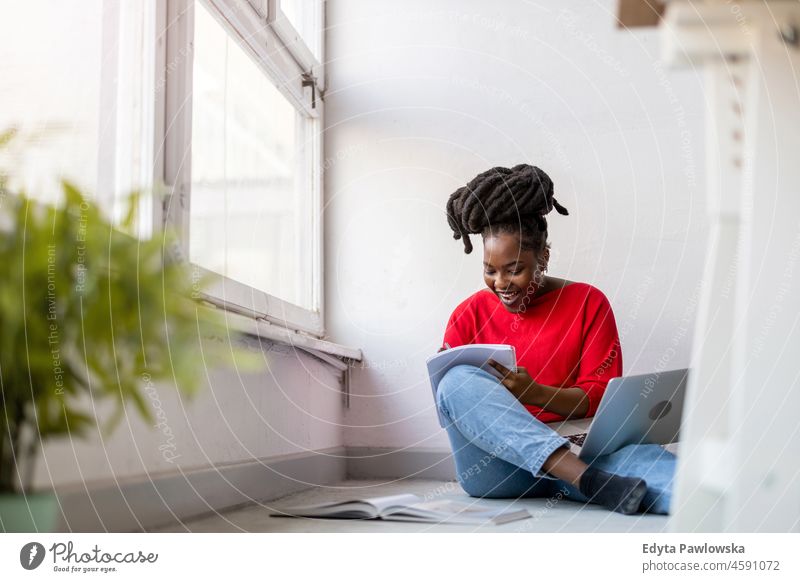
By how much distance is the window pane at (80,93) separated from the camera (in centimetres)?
66

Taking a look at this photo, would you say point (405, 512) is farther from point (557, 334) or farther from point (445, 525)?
point (557, 334)

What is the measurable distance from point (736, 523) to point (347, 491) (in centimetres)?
77

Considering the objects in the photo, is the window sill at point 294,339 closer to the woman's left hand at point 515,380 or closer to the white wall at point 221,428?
the white wall at point 221,428

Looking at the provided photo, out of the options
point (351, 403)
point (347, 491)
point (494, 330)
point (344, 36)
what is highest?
point (344, 36)

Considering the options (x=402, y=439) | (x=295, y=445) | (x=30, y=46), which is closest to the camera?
(x=30, y=46)

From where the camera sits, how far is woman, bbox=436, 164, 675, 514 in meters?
0.98

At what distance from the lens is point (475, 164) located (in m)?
1.49

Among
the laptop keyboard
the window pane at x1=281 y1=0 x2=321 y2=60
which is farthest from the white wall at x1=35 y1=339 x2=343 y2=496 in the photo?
the window pane at x1=281 y1=0 x2=321 y2=60

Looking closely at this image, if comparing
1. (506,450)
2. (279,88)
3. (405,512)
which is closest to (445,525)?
(405,512)

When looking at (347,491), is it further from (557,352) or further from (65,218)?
(65,218)

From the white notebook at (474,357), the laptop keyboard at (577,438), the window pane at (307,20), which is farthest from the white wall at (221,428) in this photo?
the window pane at (307,20)

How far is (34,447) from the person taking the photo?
0.55 m

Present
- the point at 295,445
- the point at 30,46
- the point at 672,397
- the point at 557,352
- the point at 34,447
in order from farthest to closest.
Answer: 1. the point at 295,445
2. the point at 557,352
3. the point at 672,397
4. the point at 30,46
5. the point at 34,447

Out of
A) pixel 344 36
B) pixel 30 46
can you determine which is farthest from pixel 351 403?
pixel 30 46
